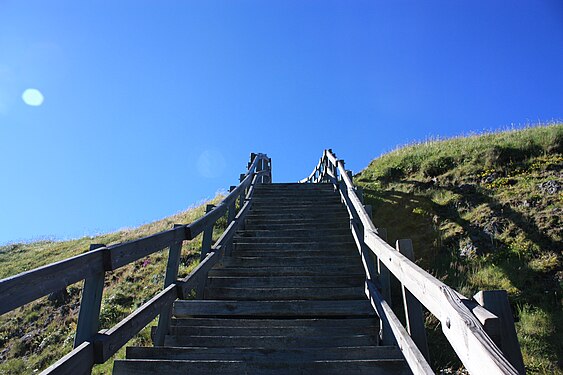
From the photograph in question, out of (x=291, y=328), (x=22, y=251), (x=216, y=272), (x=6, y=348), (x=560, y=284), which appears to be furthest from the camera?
(x=22, y=251)

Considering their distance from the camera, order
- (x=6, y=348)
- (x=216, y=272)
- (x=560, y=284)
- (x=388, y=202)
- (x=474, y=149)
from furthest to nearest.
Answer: (x=474, y=149) < (x=388, y=202) < (x=6, y=348) < (x=216, y=272) < (x=560, y=284)

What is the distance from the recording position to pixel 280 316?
5082mm

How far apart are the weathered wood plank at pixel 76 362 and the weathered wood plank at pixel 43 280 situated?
0.44 metres

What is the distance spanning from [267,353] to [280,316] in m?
1.40

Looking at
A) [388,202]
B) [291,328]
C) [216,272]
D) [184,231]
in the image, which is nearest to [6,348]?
[216,272]

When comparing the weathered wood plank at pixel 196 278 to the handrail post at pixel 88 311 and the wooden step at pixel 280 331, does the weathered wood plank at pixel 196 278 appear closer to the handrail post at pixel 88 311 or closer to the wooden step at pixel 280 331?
the wooden step at pixel 280 331

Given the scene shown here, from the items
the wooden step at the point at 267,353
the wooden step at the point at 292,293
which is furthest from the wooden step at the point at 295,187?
the wooden step at the point at 267,353

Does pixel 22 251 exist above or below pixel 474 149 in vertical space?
below

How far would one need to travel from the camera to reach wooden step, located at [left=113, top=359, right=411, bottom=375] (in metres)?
3.35

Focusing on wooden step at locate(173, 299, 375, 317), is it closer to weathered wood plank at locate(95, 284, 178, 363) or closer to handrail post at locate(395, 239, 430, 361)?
weathered wood plank at locate(95, 284, 178, 363)

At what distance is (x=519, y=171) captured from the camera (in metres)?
9.05

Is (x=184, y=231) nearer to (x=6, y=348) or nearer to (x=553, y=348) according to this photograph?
(x=553, y=348)

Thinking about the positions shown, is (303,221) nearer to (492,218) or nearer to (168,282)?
(492,218)

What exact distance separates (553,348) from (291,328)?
294 centimetres
